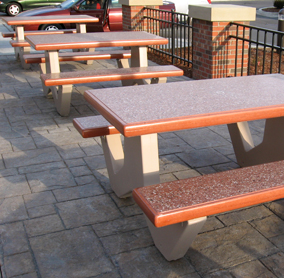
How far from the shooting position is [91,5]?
1229cm

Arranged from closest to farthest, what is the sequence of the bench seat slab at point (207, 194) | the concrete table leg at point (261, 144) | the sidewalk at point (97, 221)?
1. the bench seat slab at point (207, 194)
2. the sidewalk at point (97, 221)
3. the concrete table leg at point (261, 144)

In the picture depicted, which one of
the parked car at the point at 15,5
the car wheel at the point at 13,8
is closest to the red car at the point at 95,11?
the parked car at the point at 15,5

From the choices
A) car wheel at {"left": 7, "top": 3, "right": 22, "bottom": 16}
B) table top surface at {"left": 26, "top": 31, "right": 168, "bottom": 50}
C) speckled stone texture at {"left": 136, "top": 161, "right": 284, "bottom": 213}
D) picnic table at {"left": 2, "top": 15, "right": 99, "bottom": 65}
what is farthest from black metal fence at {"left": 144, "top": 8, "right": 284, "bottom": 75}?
car wheel at {"left": 7, "top": 3, "right": 22, "bottom": 16}

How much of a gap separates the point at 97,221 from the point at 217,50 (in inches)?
178

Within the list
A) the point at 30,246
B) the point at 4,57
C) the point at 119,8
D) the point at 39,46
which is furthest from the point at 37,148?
the point at 119,8

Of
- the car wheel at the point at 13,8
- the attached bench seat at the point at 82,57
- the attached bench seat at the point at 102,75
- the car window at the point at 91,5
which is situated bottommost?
the car wheel at the point at 13,8

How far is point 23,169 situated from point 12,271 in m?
1.58

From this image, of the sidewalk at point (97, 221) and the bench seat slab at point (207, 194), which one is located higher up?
the bench seat slab at point (207, 194)

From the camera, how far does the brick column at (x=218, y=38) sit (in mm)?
6684

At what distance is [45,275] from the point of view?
257cm

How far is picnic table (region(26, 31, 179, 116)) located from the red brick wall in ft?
3.86

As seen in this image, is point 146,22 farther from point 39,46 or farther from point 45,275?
point 45,275

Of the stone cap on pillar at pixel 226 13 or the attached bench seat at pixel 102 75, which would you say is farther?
the stone cap on pillar at pixel 226 13

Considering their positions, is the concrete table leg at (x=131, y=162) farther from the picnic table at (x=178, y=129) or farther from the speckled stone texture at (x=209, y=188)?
the speckled stone texture at (x=209, y=188)
